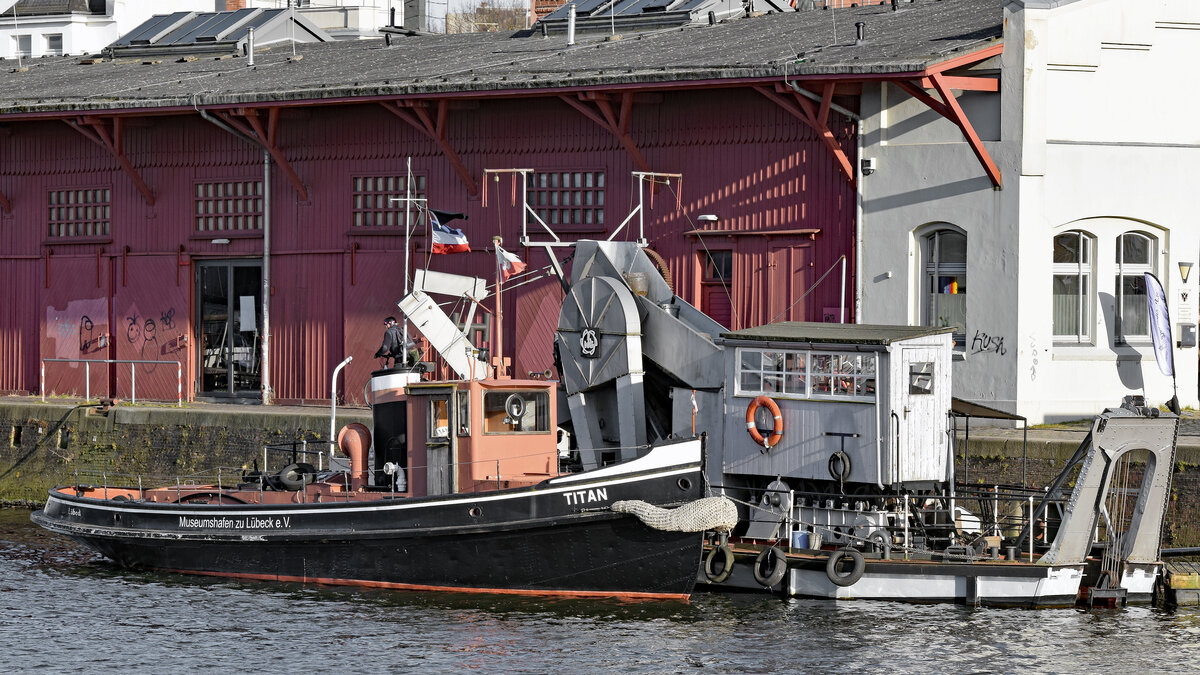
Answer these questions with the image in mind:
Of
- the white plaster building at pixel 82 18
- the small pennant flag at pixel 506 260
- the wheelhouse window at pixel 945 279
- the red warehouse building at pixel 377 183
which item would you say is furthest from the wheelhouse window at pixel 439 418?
the white plaster building at pixel 82 18

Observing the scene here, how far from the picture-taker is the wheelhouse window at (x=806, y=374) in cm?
2348

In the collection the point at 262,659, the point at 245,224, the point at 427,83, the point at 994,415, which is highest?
the point at 427,83

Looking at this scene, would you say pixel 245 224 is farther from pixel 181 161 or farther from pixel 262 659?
pixel 262 659

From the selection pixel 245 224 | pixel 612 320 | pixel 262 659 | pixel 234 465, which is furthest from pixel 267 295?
pixel 262 659

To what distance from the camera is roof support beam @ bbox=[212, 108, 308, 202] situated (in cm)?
3425

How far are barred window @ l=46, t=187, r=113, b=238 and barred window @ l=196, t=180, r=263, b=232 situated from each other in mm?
2464

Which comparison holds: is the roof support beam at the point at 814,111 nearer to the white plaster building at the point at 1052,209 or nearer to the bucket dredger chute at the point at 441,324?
the white plaster building at the point at 1052,209

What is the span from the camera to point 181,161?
36.3 m

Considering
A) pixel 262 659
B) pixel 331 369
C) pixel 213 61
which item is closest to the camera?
pixel 262 659

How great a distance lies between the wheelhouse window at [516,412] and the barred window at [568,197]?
24.7 feet

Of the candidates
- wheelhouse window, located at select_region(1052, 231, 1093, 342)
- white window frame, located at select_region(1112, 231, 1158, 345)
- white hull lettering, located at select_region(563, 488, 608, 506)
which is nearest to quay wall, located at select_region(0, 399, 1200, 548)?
white hull lettering, located at select_region(563, 488, 608, 506)

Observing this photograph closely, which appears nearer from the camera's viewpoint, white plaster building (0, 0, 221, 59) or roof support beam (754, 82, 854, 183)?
roof support beam (754, 82, 854, 183)

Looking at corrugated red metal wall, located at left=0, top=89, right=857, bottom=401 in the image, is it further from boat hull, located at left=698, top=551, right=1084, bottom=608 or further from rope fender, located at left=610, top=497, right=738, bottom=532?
rope fender, located at left=610, top=497, right=738, bottom=532

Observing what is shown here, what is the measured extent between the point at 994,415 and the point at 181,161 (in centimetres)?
1845
